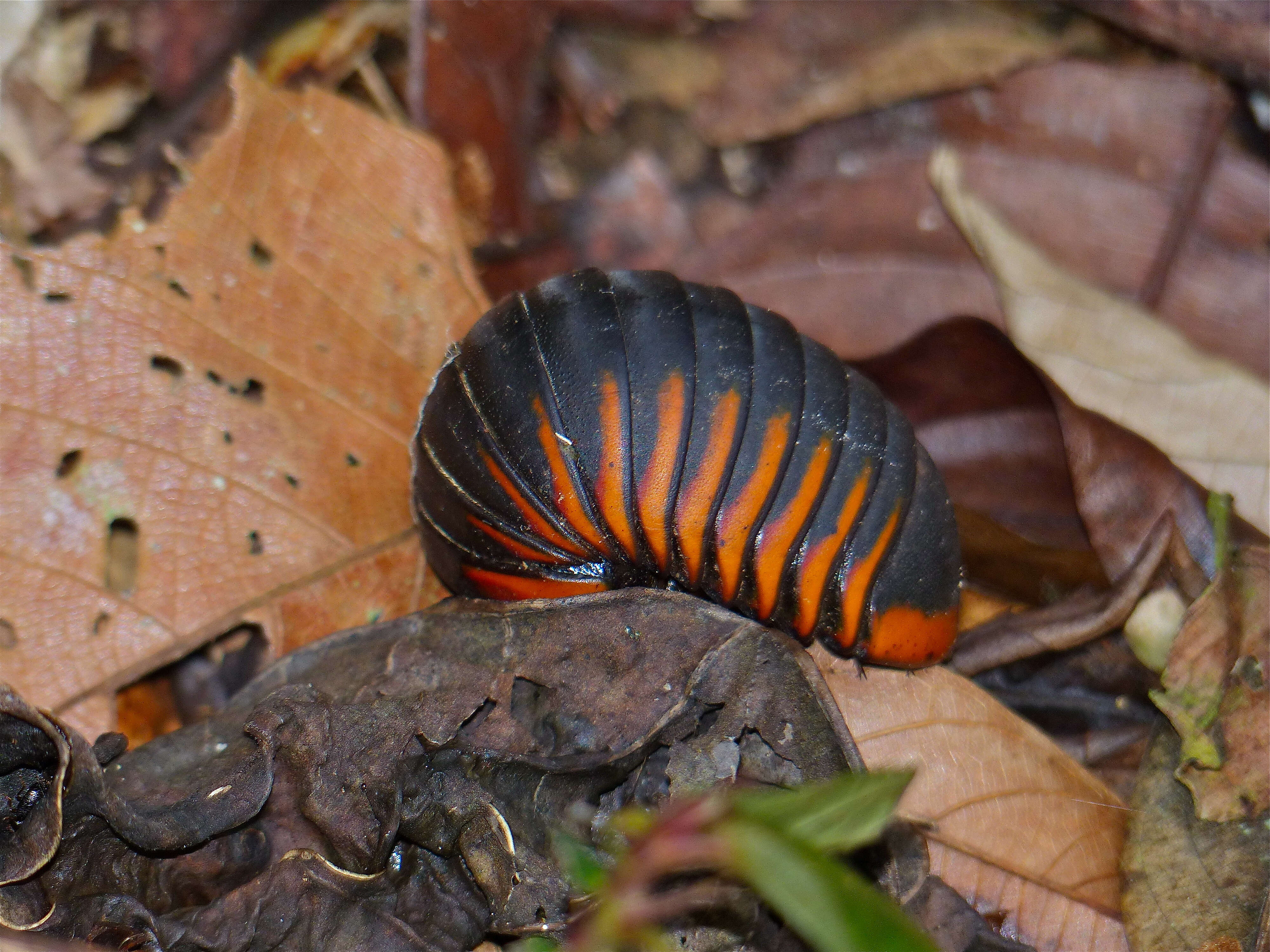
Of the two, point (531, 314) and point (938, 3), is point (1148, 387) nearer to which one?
point (531, 314)

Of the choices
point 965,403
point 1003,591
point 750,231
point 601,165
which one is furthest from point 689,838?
point 601,165

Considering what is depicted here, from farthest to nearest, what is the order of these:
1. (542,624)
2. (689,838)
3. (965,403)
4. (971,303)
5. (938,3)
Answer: (938,3) < (971,303) < (965,403) < (542,624) < (689,838)

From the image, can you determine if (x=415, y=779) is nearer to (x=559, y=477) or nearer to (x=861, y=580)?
(x=559, y=477)

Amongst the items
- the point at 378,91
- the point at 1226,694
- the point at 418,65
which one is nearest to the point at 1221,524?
the point at 1226,694

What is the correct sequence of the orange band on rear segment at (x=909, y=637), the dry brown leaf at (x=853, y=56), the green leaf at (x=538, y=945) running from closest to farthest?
the green leaf at (x=538, y=945) → the orange band on rear segment at (x=909, y=637) → the dry brown leaf at (x=853, y=56)

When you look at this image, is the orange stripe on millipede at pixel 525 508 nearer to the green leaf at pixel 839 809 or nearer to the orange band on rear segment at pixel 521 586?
the orange band on rear segment at pixel 521 586

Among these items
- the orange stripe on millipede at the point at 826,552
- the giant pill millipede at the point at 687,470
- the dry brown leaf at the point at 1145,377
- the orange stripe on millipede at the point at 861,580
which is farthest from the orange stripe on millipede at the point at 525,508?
the dry brown leaf at the point at 1145,377
